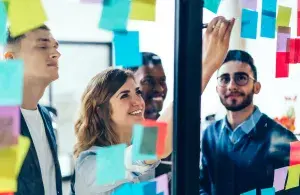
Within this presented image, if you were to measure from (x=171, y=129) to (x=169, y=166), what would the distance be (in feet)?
0.45

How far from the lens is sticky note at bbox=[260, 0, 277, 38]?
1.77 metres

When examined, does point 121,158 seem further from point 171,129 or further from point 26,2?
point 26,2

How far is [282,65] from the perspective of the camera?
1.87 metres

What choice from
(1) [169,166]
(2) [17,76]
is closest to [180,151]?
(1) [169,166]

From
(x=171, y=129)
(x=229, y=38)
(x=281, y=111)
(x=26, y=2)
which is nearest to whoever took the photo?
(x=26, y=2)

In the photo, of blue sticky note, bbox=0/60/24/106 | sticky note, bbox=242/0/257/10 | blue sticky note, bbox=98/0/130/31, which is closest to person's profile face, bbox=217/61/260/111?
sticky note, bbox=242/0/257/10

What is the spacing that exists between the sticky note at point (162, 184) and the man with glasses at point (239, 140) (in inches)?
8.1

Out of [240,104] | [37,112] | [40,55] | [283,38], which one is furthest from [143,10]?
[283,38]

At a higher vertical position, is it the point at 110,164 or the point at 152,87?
the point at 152,87

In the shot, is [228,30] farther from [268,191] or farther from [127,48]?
[268,191]

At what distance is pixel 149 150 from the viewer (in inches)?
60.0

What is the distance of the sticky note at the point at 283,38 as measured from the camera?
1.84m

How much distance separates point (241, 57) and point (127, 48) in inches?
21.7

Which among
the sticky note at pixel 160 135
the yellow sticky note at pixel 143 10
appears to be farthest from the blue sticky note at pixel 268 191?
the yellow sticky note at pixel 143 10
